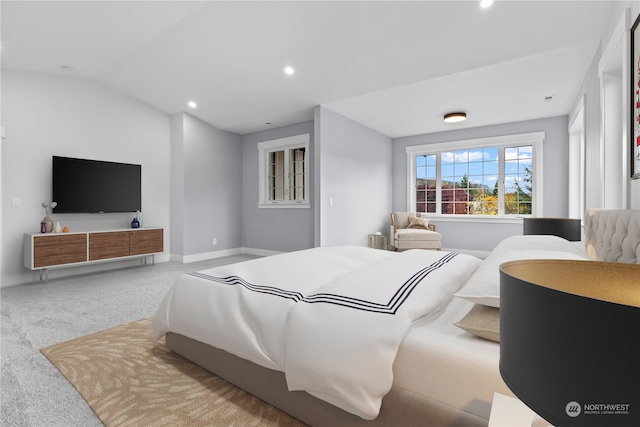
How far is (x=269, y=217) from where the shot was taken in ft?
20.4

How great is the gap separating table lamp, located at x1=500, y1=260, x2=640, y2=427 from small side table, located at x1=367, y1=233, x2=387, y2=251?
5.48m

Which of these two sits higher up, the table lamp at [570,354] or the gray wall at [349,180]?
the gray wall at [349,180]

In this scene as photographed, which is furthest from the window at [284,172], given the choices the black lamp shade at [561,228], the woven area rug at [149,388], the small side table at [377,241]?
the woven area rug at [149,388]

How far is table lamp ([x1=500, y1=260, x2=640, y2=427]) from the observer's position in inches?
14.0

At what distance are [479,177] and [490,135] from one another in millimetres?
780

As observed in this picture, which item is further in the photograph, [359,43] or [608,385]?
[359,43]

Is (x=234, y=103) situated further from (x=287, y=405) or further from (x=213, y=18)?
(x=287, y=405)

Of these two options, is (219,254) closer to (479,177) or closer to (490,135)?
(479,177)

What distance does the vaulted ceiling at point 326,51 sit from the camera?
9.80 ft

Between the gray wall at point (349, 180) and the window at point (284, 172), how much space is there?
2.38ft

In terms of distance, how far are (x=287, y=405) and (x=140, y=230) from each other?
4421 mm

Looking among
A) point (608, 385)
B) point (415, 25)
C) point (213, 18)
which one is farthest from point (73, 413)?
point (415, 25)

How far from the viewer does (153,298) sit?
11.1 feet

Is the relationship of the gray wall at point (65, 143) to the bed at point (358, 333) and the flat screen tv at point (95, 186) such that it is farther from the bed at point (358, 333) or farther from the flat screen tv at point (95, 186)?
the bed at point (358, 333)
